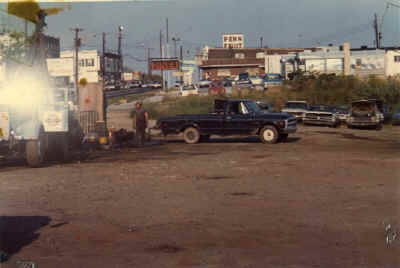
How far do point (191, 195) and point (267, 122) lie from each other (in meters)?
12.9

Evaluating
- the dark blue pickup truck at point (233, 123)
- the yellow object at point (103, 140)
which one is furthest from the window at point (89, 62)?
the yellow object at point (103, 140)

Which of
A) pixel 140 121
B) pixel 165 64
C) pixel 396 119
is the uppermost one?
pixel 165 64

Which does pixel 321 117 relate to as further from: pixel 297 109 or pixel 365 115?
pixel 365 115

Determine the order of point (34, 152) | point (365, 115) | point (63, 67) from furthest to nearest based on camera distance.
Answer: point (63, 67)
point (365, 115)
point (34, 152)

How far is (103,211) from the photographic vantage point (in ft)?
35.4

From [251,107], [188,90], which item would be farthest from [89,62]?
[251,107]

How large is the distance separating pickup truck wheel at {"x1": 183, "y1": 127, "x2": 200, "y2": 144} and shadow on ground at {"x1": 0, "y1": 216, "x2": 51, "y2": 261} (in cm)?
1513

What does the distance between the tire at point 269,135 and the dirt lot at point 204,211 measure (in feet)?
16.2

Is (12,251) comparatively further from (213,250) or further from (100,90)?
(100,90)

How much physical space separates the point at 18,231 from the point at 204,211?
10.0 feet

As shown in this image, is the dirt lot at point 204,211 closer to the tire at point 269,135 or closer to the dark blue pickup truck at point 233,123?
the tire at point 269,135

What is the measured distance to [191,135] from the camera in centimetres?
2533

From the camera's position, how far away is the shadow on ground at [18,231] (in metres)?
8.26

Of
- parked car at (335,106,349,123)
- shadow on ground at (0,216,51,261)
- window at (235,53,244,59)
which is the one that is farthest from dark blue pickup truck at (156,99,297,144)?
window at (235,53,244,59)
